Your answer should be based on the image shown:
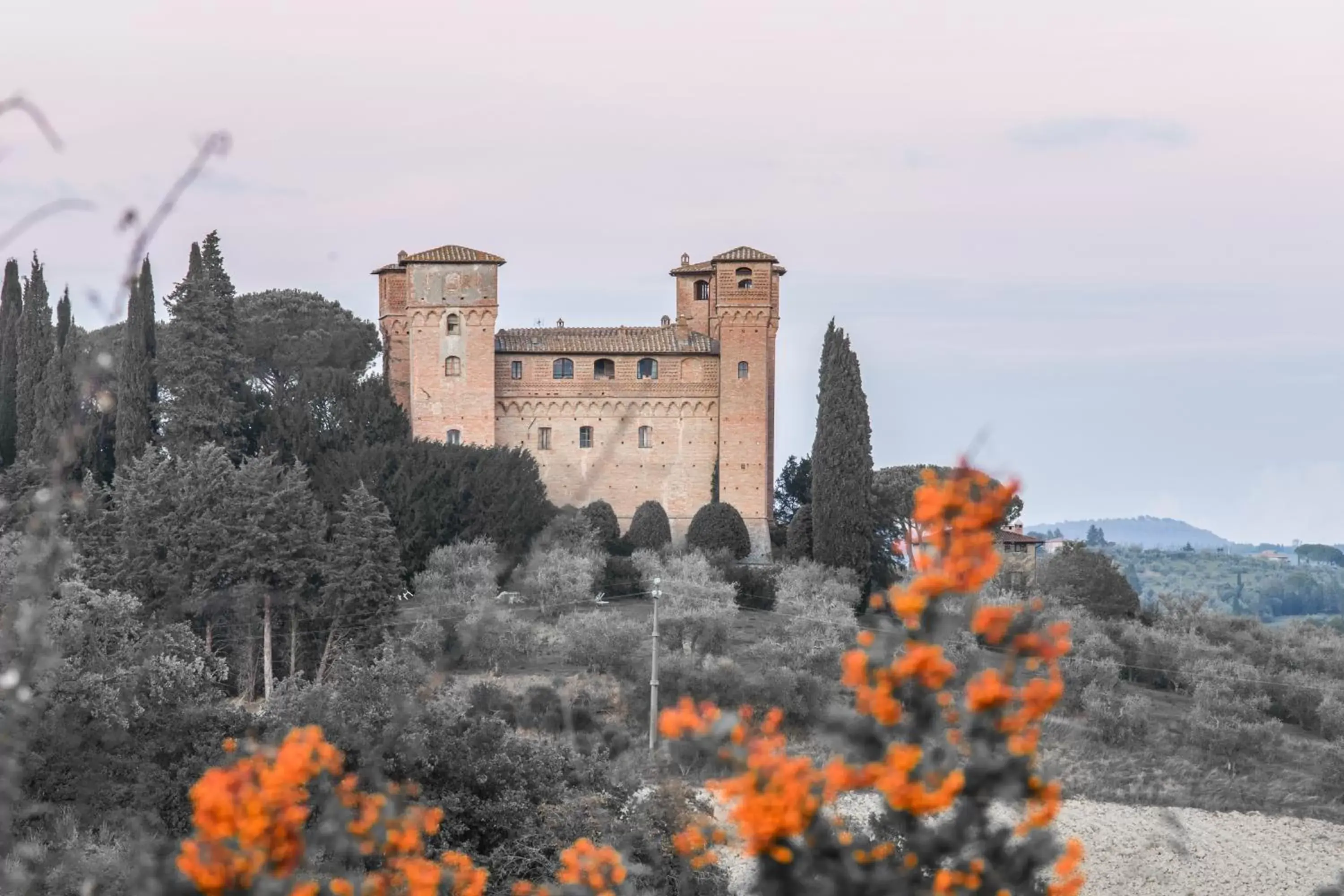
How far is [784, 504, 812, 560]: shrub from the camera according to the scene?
39.4m

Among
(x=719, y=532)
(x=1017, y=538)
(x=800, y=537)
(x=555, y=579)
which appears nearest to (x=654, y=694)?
(x=555, y=579)

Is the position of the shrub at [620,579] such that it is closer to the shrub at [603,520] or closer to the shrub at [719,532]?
the shrub at [603,520]

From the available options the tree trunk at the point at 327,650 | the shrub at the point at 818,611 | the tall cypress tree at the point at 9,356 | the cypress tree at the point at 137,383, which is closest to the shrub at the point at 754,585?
the shrub at the point at 818,611

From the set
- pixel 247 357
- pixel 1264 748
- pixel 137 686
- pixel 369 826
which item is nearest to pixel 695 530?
pixel 247 357

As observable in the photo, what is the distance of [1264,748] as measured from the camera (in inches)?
1226

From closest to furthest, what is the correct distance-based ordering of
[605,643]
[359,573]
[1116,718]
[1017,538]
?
1. [1116,718]
2. [359,573]
3. [605,643]
4. [1017,538]

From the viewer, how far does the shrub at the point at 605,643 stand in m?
32.5

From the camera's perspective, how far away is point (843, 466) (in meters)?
37.3

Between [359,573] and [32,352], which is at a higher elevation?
[32,352]

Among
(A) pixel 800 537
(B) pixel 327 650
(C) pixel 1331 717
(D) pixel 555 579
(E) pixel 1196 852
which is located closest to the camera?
(E) pixel 1196 852

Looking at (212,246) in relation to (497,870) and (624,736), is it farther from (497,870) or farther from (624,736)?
(497,870)

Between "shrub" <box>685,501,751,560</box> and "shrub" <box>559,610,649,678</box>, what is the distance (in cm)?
571

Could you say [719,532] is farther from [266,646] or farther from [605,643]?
[266,646]

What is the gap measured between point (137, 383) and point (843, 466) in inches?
540
